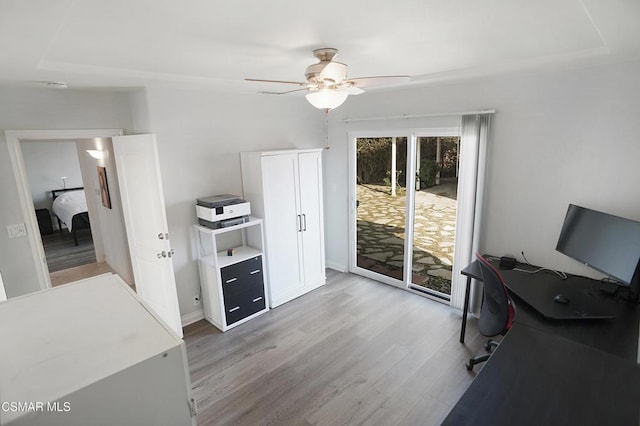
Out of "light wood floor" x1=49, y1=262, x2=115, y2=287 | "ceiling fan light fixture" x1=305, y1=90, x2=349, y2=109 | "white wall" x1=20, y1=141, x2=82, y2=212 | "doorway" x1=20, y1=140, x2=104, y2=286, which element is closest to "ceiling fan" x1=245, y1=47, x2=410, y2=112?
"ceiling fan light fixture" x1=305, y1=90, x2=349, y2=109

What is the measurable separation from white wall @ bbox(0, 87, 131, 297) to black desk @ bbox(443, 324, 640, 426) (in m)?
3.67

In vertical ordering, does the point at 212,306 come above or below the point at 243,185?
below

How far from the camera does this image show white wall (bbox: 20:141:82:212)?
6629 mm

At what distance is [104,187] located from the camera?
4.66 m

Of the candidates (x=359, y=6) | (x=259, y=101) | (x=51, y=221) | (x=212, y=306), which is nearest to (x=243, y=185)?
(x=259, y=101)

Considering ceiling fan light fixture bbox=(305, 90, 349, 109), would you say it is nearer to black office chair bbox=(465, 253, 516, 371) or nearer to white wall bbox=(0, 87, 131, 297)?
black office chair bbox=(465, 253, 516, 371)

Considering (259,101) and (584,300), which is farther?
(259,101)

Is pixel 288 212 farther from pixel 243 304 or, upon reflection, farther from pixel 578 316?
pixel 578 316

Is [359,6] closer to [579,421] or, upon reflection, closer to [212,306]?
[579,421]

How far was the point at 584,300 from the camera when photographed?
8.08 feet

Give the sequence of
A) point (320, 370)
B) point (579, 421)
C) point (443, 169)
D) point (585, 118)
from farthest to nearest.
Answer: point (443, 169)
point (320, 370)
point (585, 118)
point (579, 421)

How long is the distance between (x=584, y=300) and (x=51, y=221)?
8.80 metres

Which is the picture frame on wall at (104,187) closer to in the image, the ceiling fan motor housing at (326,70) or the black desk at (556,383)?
the ceiling fan motor housing at (326,70)

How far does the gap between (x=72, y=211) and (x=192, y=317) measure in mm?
4189
